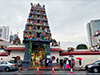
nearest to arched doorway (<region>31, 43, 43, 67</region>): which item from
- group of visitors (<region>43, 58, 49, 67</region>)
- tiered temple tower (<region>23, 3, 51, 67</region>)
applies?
tiered temple tower (<region>23, 3, 51, 67</region>)

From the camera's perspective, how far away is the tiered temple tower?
66.3 ft

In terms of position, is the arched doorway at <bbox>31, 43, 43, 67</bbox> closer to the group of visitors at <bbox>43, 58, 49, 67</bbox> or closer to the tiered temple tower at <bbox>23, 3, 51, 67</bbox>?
the tiered temple tower at <bbox>23, 3, 51, 67</bbox>

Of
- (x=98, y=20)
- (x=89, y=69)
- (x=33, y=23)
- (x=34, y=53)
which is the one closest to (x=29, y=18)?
(x=33, y=23)

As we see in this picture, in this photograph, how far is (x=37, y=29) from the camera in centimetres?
2142

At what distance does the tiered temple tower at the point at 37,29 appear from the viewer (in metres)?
20.2

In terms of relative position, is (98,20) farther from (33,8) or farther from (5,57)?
(5,57)

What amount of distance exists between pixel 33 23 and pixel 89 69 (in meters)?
14.9

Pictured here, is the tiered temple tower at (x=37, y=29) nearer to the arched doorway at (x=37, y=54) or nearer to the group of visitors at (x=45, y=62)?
the group of visitors at (x=45, y=62)

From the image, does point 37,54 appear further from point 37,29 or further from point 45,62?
point 37,29

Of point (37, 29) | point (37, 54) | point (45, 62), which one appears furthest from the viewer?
point (37, 54)

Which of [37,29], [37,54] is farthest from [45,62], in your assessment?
[37,29]

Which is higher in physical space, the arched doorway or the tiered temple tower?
the tiered temple tower

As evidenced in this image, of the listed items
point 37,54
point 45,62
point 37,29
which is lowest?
point 45,62

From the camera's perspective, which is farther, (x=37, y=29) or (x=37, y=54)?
(x=37, y=54)
